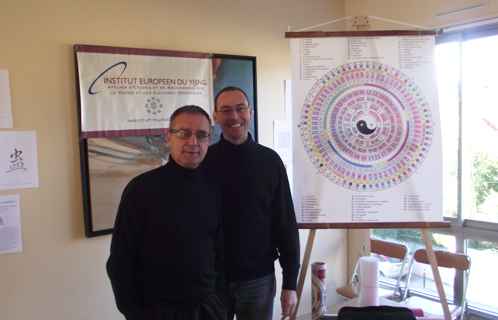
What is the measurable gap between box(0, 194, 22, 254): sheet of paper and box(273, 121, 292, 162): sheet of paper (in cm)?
175

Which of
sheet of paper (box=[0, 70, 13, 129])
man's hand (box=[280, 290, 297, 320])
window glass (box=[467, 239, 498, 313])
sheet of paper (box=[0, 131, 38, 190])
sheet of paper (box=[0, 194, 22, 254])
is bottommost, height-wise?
window glass (box=[467, 239, 498, 313])

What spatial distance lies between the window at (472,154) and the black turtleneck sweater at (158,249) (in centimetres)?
223

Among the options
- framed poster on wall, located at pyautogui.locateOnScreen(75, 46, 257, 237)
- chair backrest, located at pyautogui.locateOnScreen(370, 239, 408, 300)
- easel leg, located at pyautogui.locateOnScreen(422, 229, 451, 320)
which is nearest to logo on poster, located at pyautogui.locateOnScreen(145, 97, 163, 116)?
framed poster on wall, located at pyautogui.locateOnScreen(75, 46, 257, 237)

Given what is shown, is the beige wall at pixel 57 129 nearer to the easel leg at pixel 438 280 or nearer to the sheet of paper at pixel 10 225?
the sheet of paper at pixel 10 225

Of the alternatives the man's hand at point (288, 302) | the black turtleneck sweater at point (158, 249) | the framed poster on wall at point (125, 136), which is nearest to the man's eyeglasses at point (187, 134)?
the black turtleneck sweater at point (158, 249)

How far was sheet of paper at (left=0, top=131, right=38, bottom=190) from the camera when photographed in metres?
1.93

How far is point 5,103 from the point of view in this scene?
6.31 ft

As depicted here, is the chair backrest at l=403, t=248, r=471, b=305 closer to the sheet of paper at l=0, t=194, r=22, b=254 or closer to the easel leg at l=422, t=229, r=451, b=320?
the easel leg at l=422, t=229, r=451, b=320

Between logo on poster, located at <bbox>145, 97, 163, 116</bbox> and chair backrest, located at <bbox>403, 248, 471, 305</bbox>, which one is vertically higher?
logo on poster, located at <bbox>145, 97, 163, 116</bbox>

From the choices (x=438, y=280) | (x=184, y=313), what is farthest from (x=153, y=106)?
(x=438, y=280)

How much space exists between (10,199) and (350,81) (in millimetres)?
1872

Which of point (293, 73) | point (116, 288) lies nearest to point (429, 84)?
point (293, 73)

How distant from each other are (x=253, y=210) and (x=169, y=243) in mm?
400

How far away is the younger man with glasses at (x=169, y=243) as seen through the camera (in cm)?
124
